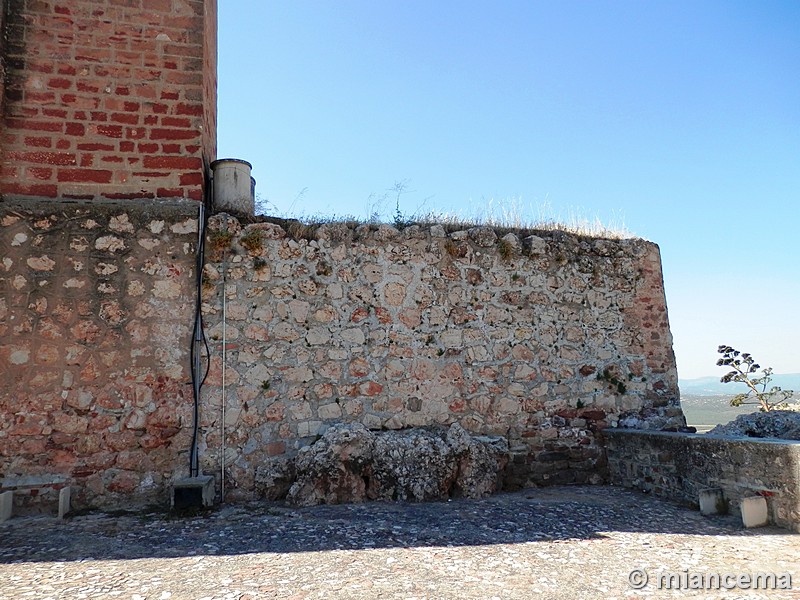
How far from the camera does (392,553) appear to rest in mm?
3303

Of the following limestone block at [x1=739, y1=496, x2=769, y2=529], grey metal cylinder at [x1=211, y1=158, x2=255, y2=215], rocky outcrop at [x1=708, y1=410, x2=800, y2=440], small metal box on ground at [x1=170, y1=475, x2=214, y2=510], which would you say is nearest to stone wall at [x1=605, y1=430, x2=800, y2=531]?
limestone block at [x1=739, y1=496, x2=769, y2=529]

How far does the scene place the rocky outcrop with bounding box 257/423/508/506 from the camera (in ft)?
15.0

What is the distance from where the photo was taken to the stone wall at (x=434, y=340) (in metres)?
4.86

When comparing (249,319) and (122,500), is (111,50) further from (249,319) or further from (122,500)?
(122,500)

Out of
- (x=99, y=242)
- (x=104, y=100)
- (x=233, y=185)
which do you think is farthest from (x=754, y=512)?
(x=104, y=100)

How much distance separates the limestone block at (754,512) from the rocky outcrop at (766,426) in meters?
1.26

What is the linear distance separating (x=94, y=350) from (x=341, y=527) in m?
2.47

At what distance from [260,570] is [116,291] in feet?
9.04

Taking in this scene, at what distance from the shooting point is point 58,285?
15.1ft

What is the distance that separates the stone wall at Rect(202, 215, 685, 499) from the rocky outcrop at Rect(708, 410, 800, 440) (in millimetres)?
502

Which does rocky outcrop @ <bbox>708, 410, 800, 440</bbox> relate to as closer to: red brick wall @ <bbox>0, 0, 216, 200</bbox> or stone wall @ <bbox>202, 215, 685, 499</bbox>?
stone wall @ <bbox>202, 215, 685, 499</bbox>

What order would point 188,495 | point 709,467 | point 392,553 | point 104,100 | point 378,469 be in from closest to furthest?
1. point 392,553
2. point 188,495
3. point 709,467
4. point 378,469
5. point 104,100

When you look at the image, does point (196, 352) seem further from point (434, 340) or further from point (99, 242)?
point (434, 340)

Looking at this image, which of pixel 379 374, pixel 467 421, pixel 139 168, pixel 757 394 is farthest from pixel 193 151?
pixel 757 394
